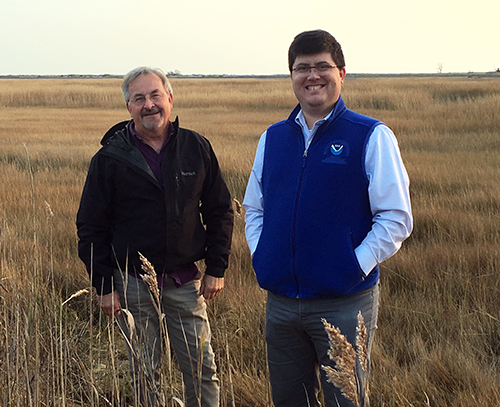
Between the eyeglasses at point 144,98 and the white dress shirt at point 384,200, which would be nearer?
the white dress shirt at point 384,200

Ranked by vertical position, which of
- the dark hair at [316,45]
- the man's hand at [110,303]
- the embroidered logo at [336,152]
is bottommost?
the man's hand at [110,303]

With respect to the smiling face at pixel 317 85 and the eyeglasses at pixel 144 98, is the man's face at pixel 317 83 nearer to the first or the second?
the smiling face at pixel 317 85

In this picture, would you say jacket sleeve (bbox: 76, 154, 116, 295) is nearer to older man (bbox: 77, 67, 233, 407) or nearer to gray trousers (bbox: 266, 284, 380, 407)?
older man (bbox: 77, 67, 233, 407)

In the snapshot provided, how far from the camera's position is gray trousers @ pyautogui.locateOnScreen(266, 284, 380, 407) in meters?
2.10

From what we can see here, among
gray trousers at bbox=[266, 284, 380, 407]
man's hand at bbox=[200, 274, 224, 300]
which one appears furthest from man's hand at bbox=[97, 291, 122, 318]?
gray trousers at bbox=[266, 284, 380, 407]

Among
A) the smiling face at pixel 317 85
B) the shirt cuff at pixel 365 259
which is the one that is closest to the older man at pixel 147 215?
the smiling face at pixel 317 85

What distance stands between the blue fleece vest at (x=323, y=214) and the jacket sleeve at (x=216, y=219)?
61 centimetres

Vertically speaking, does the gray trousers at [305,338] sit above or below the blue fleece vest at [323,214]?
below

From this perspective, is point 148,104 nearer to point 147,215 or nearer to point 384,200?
point 147,215

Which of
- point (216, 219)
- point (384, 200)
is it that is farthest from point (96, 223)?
point (384, 200)

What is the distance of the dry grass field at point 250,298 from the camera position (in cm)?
267

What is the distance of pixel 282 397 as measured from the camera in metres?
2.28

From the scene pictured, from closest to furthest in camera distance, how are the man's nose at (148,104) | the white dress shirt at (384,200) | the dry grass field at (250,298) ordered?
the white dress shirt at (384,200), the man's nose at (148,104), the dry grass field at (250,298)

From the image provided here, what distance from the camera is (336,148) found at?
2.07 m
